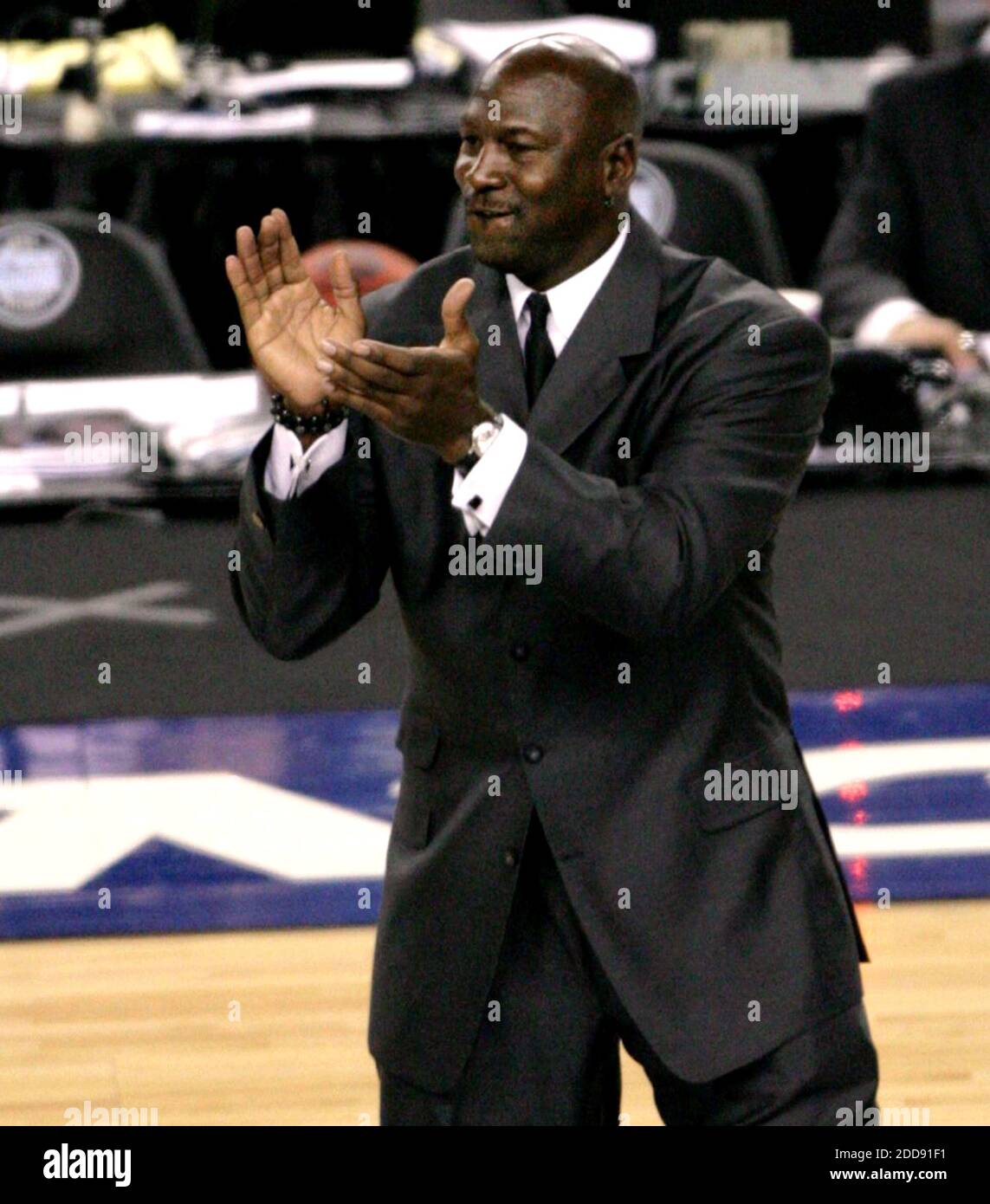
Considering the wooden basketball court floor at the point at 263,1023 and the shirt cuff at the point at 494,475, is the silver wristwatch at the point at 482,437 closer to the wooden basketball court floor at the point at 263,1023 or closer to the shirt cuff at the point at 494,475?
the shirt cuff at the point at 494,475

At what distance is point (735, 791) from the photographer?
2.20m

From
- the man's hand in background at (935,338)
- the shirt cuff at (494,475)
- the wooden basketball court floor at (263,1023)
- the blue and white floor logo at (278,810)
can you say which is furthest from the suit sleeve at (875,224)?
the shirt cuff at (494,475)

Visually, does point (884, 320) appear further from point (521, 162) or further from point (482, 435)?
point (482, 435)

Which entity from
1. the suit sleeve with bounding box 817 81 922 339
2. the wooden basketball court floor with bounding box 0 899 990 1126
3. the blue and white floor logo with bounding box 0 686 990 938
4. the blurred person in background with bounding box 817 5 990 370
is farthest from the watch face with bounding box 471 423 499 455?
the blurred person in background with bounding box 817 5 990 370

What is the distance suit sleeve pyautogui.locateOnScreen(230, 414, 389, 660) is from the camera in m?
2.20

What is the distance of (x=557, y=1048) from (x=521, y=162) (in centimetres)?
86

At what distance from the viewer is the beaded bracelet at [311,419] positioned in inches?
86.0

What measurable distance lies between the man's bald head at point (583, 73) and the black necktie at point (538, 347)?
7.3 inches

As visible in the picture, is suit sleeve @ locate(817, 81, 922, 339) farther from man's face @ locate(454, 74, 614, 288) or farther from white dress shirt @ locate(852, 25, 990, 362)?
man's face @ locate(454, 74, 614, 288)

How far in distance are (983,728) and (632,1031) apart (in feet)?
8.76

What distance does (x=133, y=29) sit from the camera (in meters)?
7.36

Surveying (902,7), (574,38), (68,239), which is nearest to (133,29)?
(68,239)

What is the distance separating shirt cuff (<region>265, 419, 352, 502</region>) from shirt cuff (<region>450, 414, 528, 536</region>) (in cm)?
19

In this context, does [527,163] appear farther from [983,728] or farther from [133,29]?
[133,29]
